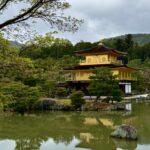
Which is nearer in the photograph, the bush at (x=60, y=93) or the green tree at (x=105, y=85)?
the green tree at (x=105, y=85)

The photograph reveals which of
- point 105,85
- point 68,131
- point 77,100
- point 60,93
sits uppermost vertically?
point 105,85

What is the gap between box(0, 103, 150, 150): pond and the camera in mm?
15344

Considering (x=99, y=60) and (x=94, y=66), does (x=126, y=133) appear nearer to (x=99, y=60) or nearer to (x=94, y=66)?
(x=94, y=66)

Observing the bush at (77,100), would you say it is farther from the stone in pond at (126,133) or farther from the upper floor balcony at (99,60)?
the upper floor balcony at (99,60)

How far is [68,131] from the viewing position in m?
19.0

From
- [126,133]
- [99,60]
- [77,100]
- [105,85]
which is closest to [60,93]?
[99,60]

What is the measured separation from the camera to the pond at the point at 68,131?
15.3 metres

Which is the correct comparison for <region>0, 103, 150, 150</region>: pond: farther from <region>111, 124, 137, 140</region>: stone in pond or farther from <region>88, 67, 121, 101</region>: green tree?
<region>88, 67, 121, 101</region>: green tree

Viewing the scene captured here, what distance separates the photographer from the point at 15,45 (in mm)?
7469

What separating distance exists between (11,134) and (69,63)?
36.9 meters

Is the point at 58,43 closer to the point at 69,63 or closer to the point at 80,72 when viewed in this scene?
the point at 80,72

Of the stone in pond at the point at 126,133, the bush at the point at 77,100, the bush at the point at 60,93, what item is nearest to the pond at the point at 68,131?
the stone in pond at the point at 126,133

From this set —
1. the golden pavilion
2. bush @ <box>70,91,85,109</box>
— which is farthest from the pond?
the golden pavilion

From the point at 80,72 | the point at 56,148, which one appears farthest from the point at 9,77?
the point at 80,72
